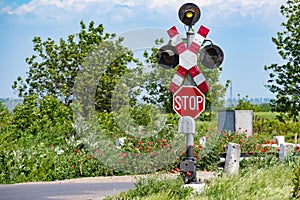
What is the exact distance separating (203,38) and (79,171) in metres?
4.23

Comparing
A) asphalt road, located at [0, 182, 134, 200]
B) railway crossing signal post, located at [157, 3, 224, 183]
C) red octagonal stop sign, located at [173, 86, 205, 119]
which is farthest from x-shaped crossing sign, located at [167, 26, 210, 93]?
asphalt road, located at [0, 182, 134, 200]

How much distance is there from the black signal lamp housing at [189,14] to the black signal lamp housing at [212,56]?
51cm

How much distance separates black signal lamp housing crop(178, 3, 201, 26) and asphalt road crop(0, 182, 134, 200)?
10.1 ft

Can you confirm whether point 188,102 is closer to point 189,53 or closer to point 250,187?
point 189,53

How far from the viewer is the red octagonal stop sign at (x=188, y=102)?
30.5ft

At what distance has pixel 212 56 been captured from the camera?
9328 millimetres

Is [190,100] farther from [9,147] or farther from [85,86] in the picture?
[85,86]

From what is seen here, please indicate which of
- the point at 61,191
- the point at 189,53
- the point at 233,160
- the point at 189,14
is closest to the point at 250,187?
the point at 233,160

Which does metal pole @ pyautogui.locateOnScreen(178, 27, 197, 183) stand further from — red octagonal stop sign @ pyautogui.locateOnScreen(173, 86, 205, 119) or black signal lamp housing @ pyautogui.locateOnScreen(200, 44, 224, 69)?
black signal lamp housing @ pyautogui.locateOnScreen(200, 44, 224, 69)

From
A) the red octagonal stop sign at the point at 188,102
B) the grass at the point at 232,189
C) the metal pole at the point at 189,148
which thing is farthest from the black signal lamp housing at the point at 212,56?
the grass at the point at 232,189

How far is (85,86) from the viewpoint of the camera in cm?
1805

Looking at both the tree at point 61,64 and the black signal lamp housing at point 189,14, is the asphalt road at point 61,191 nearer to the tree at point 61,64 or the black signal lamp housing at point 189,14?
the black signal lamp housing at point 189,14

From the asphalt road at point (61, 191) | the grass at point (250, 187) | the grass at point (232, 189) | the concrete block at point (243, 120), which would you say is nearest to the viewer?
the grass at point (232, 189)

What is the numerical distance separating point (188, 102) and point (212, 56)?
0.89m
